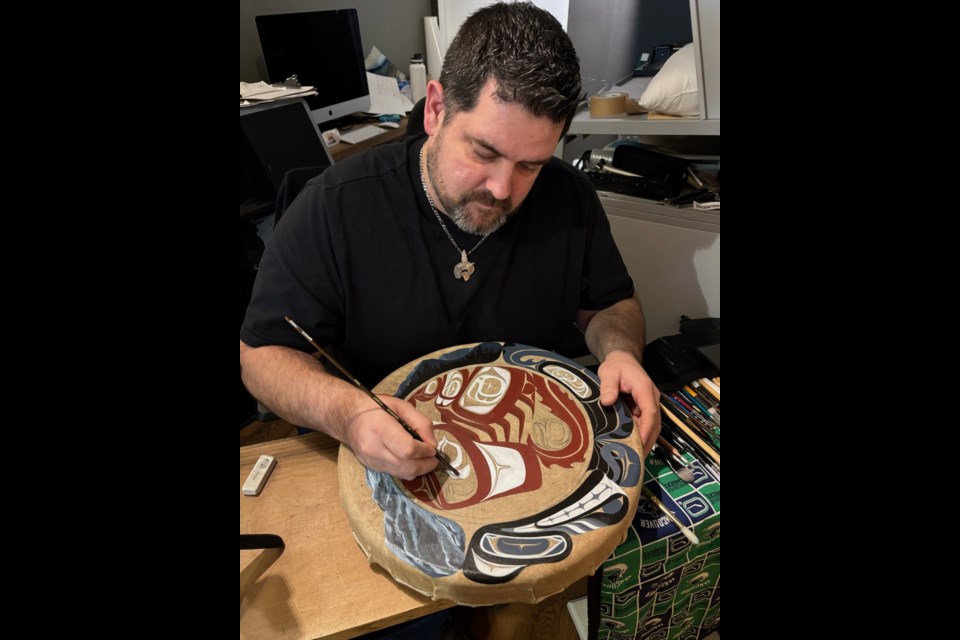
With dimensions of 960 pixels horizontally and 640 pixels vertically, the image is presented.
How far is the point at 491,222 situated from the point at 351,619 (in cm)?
88

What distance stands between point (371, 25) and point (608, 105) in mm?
2476

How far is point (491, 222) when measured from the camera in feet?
4.33

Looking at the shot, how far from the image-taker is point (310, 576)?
92 centimetres

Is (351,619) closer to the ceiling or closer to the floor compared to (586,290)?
closer to the floor

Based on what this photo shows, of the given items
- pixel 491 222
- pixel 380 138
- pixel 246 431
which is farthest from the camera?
pixel 380 138

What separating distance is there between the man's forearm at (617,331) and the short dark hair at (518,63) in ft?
1.76

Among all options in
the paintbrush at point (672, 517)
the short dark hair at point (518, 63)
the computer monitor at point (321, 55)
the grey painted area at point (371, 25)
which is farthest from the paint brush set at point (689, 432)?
the grey painted area at point (371, 25)

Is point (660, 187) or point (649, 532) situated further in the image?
point (660, 187)

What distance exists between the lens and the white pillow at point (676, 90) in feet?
5.11

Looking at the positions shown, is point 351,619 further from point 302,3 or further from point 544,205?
point 302,3

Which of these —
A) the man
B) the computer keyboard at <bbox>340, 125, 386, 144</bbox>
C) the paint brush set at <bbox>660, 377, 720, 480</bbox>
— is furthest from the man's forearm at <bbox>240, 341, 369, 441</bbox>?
the computer keyboard at <bbox>340, 125, 386, 144</bbox>

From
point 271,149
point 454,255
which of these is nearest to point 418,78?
point 271,149

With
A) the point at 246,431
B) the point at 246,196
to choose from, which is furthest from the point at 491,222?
the point at 246,431

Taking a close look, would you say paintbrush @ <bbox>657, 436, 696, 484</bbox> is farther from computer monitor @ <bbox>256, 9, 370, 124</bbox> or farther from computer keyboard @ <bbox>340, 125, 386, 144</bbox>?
computer monitor @ <bbox>256, 9, 370, 124</bbox>
